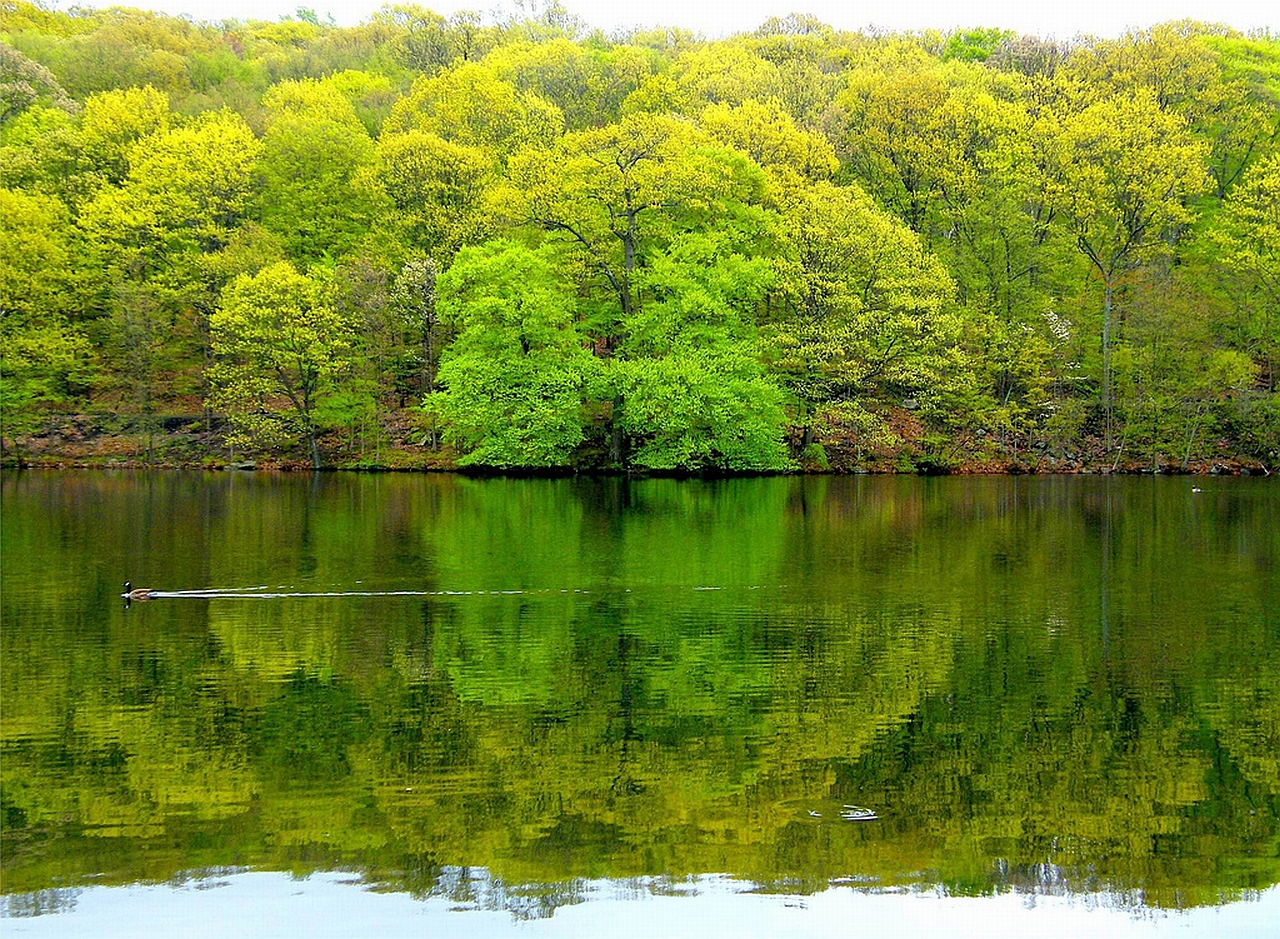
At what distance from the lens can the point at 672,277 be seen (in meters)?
58.4

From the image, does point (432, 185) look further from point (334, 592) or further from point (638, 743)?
point (638, 743)

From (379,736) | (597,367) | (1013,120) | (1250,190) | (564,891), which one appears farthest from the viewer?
(1013,120)

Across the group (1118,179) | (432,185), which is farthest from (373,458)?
(1118,179)


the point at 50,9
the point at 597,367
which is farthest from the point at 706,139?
the point at 50,9

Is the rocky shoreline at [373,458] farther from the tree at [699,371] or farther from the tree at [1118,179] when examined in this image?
the tree at [1118,179]

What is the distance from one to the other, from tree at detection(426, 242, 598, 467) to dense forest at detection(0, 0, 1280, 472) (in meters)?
0.15

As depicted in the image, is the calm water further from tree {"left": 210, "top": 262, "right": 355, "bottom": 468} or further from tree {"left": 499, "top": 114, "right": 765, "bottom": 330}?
tree {"left": 210, "top": 262, "right": 355, "bottom": 468}

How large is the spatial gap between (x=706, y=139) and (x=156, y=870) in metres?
57.2

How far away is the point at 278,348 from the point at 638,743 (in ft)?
178

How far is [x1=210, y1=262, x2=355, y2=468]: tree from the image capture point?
62.8m

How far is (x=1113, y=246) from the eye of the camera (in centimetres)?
6712

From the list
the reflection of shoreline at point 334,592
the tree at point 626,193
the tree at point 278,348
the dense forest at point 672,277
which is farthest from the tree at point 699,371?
the reflection of shoreline at point 334,592

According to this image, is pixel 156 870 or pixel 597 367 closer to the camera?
pixel 156 870

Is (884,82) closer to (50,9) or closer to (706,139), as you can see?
(706,139)
